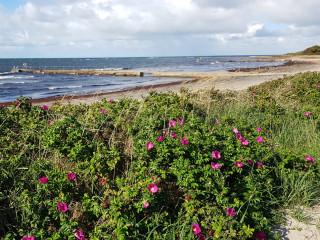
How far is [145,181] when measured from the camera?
8.64 ft

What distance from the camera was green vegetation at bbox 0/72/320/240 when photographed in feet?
8.04

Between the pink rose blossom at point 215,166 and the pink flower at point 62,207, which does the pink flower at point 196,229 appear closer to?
the pink rose blossom at point 215,166

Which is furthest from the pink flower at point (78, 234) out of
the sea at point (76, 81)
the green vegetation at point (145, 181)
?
the sea at point (76, 81)

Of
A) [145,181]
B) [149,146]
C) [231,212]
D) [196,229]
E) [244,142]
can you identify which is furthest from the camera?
[244,142]

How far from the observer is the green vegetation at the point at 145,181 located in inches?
96.4

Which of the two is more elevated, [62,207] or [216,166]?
[216,166]

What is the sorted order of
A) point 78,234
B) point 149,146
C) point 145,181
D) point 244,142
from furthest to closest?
point 244,142 → point 149,146 → point 145,181 → point 78,234

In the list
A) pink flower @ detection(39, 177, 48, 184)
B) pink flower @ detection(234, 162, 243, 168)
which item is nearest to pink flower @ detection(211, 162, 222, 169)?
pink flower @ detection(234, 162, 243, 168)

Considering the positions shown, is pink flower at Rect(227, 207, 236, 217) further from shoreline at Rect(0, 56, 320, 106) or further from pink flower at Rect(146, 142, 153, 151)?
shoreline at Rect(0, 56, 320, 106)

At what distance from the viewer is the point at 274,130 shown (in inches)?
204

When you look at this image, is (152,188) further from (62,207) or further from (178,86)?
(178,86)

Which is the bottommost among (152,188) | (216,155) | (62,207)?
(62,207)

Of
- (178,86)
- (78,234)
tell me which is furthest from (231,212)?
(178,86)

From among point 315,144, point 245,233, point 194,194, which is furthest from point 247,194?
point 315,144
